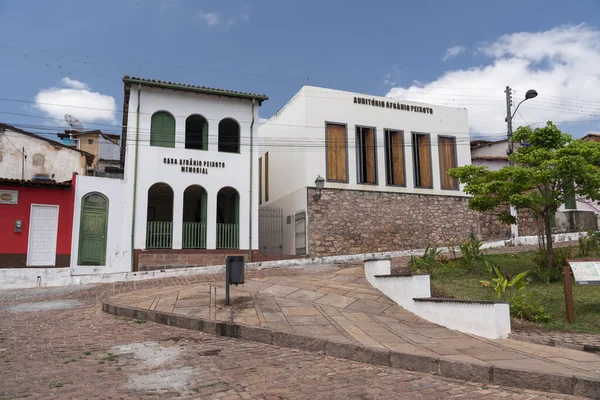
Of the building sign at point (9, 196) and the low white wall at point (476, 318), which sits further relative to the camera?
the building sign at point (9, 196)

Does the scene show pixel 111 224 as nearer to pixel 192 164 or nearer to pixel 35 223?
pixel 35 223

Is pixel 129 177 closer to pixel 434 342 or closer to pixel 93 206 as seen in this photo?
pixel 93 206

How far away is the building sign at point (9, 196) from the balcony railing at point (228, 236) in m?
6.37

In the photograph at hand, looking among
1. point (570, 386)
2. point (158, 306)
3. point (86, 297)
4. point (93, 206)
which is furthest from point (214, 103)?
point (570, 386)

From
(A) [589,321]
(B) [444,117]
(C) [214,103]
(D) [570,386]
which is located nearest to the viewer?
(D) [570,386]

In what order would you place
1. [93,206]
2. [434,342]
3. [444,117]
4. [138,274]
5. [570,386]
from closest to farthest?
[570,386], [434,342], [138,274], [93,206], [444,117]

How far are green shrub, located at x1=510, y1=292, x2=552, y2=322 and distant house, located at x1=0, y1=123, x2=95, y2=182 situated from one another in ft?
63.1

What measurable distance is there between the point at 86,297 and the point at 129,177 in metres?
6.03

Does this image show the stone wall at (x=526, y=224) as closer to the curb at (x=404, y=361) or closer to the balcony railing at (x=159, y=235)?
the balcony railing at (x=159, y=235)

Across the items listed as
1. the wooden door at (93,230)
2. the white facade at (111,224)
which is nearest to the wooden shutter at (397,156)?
the white facade at (111,224)

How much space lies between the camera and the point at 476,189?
12062 mm

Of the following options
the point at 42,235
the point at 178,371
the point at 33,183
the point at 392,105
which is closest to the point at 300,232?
the point at 392,105

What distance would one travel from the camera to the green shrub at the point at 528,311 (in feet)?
26.9

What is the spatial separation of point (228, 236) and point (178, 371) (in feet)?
40.5
